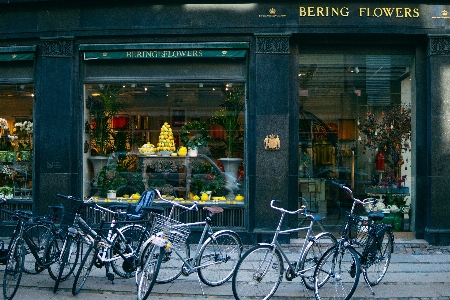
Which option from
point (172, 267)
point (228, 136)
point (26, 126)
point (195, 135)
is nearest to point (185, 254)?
point (172, 267)

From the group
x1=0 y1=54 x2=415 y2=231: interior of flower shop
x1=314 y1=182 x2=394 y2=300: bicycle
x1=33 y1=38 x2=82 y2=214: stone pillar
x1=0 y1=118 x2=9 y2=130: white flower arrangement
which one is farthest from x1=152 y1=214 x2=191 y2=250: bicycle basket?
x1=0 y1=118 x2=9 y2=130: white flower arrangement

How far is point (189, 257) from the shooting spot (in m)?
7.64

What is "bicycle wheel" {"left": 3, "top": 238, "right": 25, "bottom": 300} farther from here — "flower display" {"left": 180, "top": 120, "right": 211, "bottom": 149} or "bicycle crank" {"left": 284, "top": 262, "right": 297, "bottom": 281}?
"flower display" {"left": 180, "top": 120, "right": 211, "bottom": 149}

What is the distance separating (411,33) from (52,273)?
8.07 m

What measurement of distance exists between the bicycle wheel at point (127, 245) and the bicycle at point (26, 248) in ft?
2.99

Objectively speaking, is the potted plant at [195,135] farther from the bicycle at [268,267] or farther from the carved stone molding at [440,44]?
the carved stone molding at [440,44]

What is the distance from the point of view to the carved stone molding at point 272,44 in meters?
10.8

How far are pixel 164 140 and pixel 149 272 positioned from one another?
4.95 m

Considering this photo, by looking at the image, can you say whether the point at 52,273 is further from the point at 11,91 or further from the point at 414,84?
the point at 414,84

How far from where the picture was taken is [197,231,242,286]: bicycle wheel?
755 cm

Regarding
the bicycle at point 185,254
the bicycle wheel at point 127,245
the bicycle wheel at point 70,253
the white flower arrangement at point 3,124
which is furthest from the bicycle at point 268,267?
the white flower arrangement at point 3,124

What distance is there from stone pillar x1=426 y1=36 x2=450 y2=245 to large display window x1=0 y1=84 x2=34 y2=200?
27.2 feet

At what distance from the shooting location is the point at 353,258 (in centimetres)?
688

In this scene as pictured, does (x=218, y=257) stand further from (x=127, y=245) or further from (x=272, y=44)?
(x=272, y=44)
